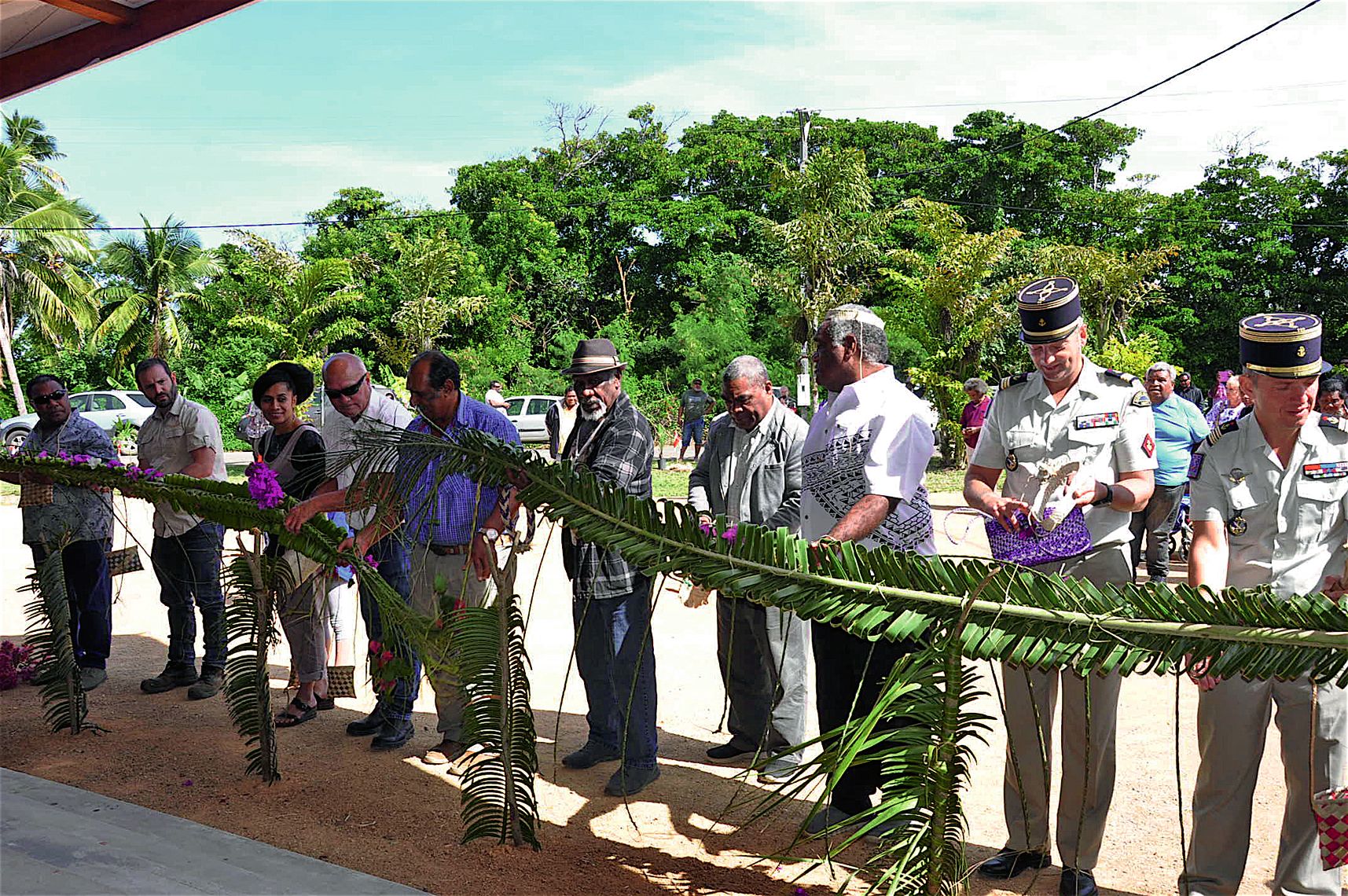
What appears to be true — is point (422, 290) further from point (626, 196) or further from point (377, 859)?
point (377, 859)

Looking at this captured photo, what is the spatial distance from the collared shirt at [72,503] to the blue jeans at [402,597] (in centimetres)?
215

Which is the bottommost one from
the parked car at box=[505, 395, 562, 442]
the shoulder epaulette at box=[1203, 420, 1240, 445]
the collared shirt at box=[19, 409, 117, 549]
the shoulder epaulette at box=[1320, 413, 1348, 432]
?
the parked car at box=[505, 395, 562, 442]

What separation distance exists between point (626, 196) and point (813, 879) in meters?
36.9

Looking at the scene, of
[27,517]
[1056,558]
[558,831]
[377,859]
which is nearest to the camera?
[1056,558]

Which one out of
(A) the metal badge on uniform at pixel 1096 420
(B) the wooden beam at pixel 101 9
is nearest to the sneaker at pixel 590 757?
(A) the metal badge on uniform at pixel 1096 420

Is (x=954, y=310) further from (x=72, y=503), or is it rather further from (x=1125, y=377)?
(x=1125, y=377)

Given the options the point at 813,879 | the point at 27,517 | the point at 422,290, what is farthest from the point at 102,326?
the point at 813,879

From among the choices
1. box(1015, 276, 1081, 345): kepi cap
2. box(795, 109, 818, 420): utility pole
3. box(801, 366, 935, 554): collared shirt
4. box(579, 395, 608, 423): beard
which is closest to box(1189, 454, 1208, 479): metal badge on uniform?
box(1015, 276, 1081, 345): kepi cap

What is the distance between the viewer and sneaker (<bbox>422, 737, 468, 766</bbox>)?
5.21 m

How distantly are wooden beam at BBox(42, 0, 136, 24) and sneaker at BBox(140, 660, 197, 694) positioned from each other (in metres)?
3.89

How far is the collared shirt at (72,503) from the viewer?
6.79 meters

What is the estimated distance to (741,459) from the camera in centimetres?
544

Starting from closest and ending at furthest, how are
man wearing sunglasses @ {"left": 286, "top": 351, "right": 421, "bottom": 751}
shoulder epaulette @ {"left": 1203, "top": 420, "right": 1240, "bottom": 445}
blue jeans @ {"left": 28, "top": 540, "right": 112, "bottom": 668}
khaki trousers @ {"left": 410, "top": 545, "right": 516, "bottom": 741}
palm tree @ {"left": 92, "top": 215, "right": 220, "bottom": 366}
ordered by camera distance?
shoulder epaulette @ {"left": 1203, "top": 420, "right": 1240, "bottom": 445}
man wearing sunglasses @ {"left": 286, "top": 351, "right": 421, "bottom": 751}
khaki trousers @ {"left": 410, "top": 545, "right": 516, "bottom": 741}
blue jeans @ {"left": 28, "top": 540, "right": 112, "bottom": 668}
palm tree @ {"left": 92, "top": 215, "right": 220, "bottom": 366}

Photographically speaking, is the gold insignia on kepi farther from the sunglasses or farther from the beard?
the sunglasses
